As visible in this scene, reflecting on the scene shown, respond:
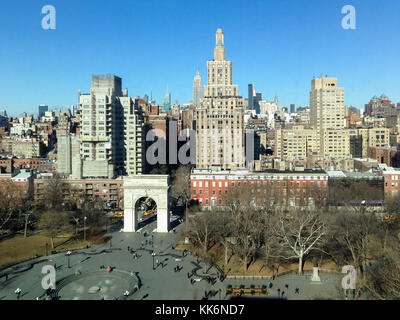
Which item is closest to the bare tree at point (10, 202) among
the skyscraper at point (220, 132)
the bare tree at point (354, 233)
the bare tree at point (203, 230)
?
the bare tree at point (203, 230)

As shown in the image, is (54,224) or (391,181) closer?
(54,224)

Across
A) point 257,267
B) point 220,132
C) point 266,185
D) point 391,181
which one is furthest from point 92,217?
point 391,181

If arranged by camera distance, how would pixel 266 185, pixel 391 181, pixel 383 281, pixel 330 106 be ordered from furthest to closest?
pixel 330 106 < pixel 391 181 < pixel 266 185 < pixel 383 281

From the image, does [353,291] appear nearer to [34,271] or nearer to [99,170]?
[34,271]

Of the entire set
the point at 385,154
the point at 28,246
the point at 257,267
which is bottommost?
the point at 257,267

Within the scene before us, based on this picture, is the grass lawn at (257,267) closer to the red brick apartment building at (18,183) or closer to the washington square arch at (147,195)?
the washington square arch at (147,195)

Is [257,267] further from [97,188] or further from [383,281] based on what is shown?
[97,188]

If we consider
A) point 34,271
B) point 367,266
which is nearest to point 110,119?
point 34,271
